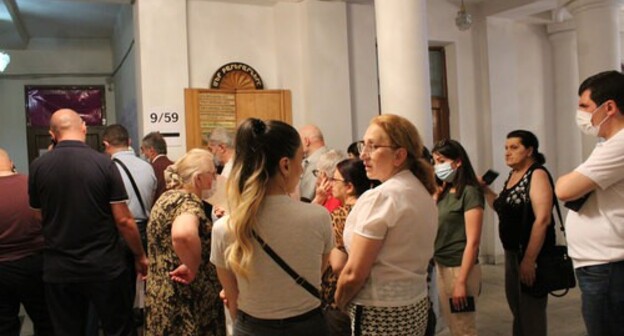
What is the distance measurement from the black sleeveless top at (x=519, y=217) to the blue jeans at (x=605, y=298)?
0.88 m

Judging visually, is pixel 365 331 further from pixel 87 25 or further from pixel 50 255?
pixel 87 25

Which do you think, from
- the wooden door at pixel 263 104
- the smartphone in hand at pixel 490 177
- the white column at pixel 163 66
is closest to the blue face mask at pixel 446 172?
the smartphone in hand at pixel 490 177

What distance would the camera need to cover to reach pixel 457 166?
2.91 meters

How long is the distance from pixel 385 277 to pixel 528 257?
4.71ft

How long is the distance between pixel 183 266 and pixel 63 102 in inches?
296

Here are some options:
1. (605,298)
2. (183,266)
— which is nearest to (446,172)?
(605,298)

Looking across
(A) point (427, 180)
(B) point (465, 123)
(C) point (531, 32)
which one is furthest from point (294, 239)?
(C) point (531, 32)

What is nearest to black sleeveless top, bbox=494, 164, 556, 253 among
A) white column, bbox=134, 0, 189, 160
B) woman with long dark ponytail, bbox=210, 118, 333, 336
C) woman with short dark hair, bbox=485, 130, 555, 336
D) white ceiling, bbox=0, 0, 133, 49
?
woman with short dark hair, bbox=485, 130, 555, 336

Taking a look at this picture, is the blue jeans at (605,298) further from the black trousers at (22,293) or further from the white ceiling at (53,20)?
the white ceiling at (53,20)

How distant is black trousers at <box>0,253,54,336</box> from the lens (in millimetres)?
3164

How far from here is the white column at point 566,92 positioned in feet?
23.2

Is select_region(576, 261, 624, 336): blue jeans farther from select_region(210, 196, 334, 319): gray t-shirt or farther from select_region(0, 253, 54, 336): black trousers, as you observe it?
select_region(0, 253, 54, 336): black trousers

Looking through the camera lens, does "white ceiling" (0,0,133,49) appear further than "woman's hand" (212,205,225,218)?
Yes

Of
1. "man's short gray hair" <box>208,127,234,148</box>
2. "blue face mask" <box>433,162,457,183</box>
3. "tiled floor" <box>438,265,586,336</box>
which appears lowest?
"tiled floor" <box>438,265,586,336</box>
